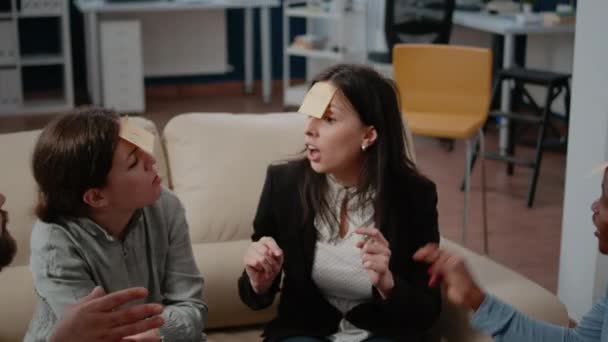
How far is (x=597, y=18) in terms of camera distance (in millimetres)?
3176

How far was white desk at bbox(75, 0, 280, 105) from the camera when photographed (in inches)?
278

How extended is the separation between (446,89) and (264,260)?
256 centimetres

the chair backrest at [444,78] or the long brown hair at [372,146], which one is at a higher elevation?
the long brown hair at [372,146]

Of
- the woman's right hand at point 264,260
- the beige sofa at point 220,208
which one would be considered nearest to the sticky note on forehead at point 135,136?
the woman's right hand at point 264,260

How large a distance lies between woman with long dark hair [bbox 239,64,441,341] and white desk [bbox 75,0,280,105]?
16.5 feet

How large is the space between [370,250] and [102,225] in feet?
1.79

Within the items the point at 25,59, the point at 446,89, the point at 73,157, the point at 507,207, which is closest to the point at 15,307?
the point at 73,157

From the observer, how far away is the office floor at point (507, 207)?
14.0ft

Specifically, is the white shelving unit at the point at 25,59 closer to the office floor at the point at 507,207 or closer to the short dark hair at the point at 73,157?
the office floor at the point at 507,207

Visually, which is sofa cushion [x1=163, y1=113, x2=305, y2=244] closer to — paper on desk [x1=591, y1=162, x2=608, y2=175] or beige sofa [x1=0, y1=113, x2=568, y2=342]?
beige sofa [x1=0, y1=113, x2=568, y2=342]

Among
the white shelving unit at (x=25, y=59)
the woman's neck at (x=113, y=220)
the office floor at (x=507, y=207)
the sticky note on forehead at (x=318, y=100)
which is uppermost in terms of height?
the sticky note on forehead at (x=318, y=100)

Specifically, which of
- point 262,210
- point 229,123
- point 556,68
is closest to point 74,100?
point 556,68

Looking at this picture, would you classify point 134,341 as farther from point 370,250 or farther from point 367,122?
point 367,122

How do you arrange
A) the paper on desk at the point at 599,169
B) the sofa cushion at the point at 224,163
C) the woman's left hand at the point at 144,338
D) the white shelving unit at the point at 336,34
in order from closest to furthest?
the paper on desk at the point at 599,169
the woman's left hand at the point at 144,338
the sofa cushion at the point at 224,163
the white shelving unit at the point at 336,34
